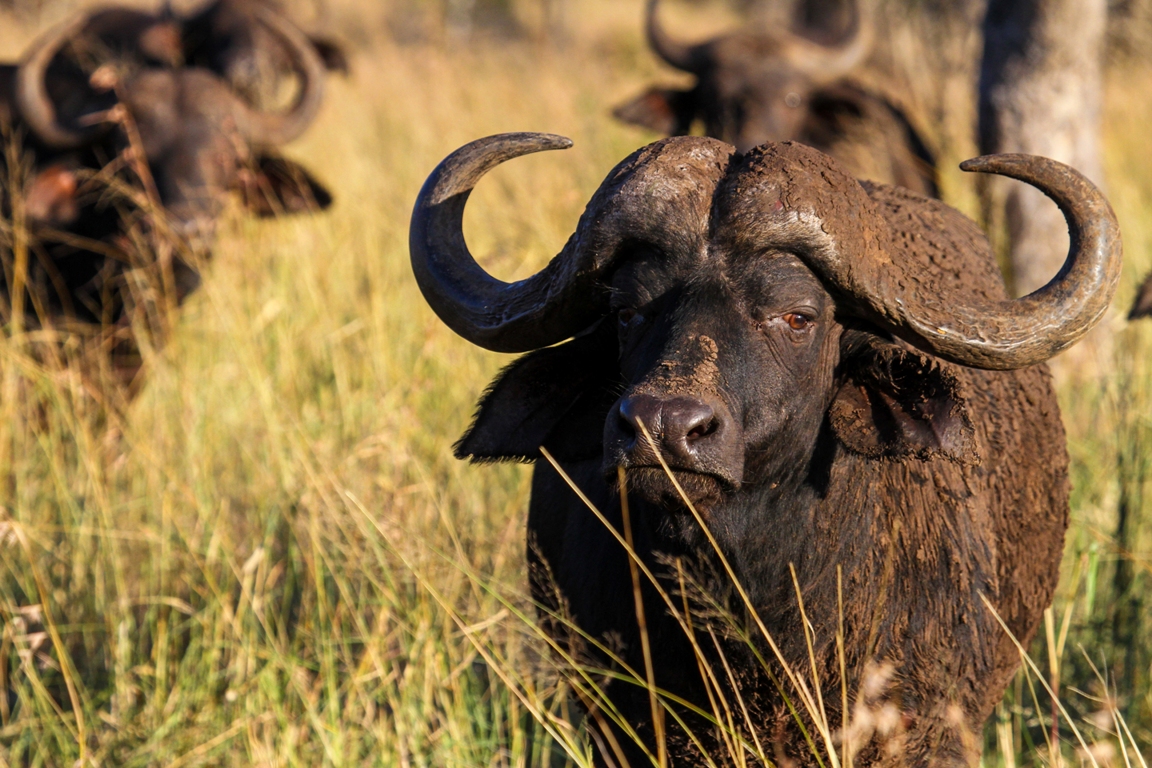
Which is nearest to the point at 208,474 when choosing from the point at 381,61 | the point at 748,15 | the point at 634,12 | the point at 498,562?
the point at 498,562

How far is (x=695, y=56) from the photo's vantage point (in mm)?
9594

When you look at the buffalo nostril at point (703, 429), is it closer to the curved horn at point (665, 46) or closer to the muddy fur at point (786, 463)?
the muddy fur at point (786, 463)

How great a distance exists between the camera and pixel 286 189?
23.5 feet

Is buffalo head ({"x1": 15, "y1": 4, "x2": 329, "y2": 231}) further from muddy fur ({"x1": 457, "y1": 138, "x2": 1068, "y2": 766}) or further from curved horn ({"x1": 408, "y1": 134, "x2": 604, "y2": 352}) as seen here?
muddy fur ({"x1": 457, "y1": 138, "x2": 1068, "y2": 766})

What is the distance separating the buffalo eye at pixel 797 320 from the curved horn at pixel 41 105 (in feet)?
17.6

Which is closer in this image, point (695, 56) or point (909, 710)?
point (909, 710)

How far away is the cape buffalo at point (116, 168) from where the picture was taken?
653 centimetres

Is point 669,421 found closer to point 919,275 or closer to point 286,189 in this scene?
point 919,275

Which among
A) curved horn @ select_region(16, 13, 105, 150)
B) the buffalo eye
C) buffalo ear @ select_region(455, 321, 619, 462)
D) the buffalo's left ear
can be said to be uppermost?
curved horn @ select_region(16, 13, 105, 150)

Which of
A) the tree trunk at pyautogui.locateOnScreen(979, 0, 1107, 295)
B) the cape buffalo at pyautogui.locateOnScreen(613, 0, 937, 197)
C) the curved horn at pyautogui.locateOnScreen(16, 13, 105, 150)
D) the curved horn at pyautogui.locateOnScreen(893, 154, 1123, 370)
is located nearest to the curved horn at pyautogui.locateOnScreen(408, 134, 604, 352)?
the curved horn at pyautogui.locateOnScreen(893, 154, 1123, 370)

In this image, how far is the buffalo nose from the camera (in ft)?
8.00

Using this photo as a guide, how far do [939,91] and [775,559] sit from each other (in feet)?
18.4

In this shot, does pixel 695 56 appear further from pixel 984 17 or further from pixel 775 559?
pixel 775 559

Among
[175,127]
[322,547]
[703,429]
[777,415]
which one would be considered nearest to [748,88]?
[175,127]
